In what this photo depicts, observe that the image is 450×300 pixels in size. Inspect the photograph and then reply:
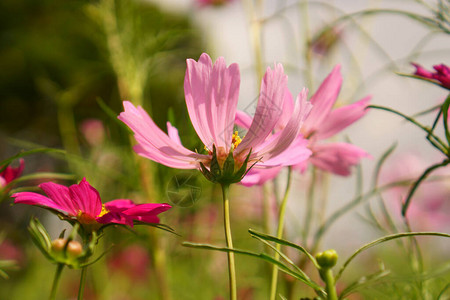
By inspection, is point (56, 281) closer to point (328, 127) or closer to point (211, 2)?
point (328, 127)

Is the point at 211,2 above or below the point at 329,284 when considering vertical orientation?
below

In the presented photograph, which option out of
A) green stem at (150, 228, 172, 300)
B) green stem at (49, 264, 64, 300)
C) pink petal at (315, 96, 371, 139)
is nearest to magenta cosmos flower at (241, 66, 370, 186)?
pink petal at (315, 96, 371, 139)

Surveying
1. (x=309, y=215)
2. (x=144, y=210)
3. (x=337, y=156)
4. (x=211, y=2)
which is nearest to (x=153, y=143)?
(x=144, y=210)

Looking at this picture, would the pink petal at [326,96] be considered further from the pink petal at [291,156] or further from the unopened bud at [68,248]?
the unopened bud at [68,248]

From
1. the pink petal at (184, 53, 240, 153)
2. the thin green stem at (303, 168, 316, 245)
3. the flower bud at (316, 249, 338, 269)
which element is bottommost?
→ the thin green stem at (303, 168, 316, 245)

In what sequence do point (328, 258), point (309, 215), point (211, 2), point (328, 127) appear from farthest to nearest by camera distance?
point (211, 2), point (309, 215), point (328, 127), point (328, 258)

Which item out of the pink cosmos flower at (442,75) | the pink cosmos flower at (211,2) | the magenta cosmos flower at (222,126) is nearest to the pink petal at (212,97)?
the magenta cosmos flower at (222,126)

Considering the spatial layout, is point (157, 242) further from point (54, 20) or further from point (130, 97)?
point (54, 20)

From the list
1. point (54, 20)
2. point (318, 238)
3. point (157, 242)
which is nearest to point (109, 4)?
point (157, 242)

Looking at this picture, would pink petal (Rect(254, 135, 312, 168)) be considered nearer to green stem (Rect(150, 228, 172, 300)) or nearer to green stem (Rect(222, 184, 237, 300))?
green stem (Rect(222, 184, 237, 300))
